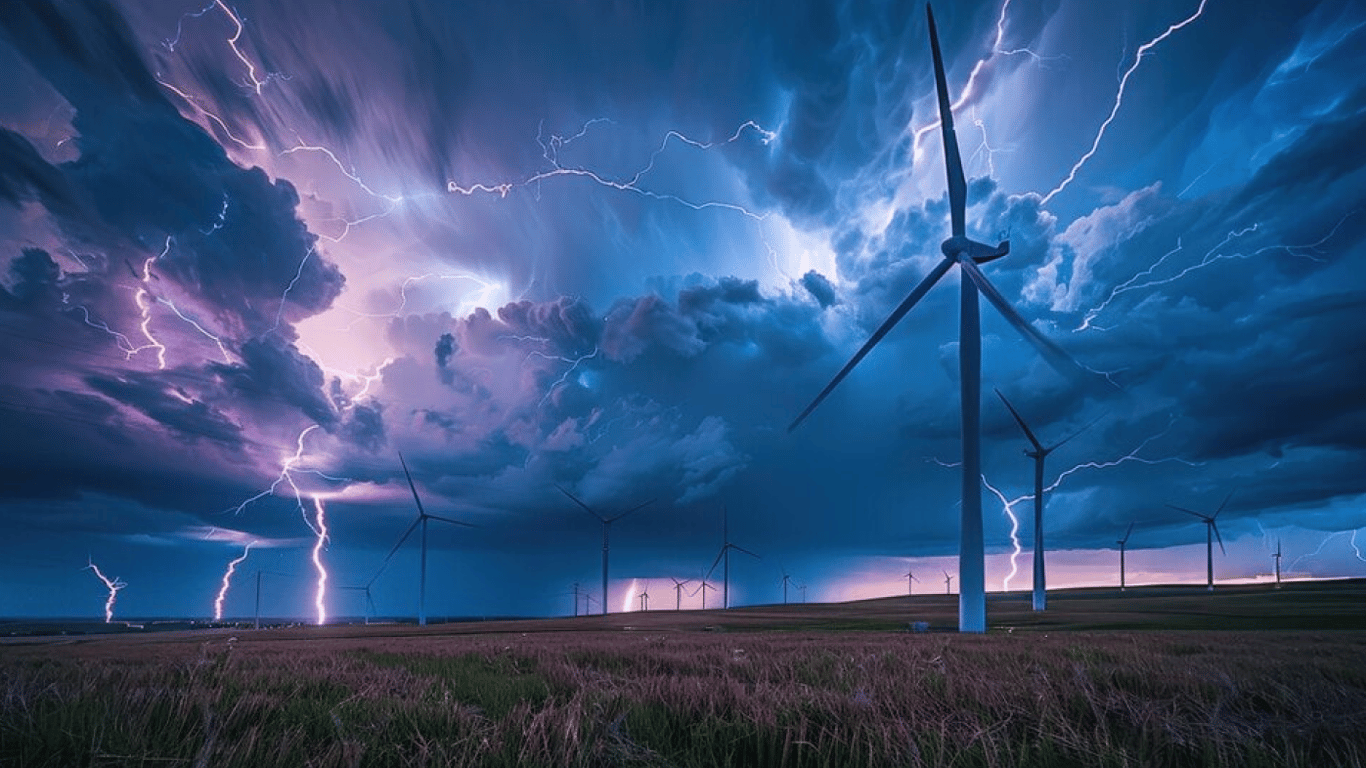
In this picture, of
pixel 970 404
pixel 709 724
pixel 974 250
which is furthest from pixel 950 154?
pixel 709 724

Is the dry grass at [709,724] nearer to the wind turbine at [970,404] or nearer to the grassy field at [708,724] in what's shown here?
the grassy field at [708,724]

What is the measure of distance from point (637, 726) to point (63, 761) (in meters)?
3.07

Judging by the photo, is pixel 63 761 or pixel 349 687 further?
pixel 349 687

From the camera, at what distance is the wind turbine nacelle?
52.3 metres

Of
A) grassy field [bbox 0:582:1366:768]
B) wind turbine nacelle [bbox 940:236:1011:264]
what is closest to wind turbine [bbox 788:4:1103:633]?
wind turbine nacelle [bbox 940:236:1011:264]

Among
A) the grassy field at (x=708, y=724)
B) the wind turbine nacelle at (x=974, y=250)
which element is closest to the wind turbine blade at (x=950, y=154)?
the wind turbine nacelle at (x=974, y=250)

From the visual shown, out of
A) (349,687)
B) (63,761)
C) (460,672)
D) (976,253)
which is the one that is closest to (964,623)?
(976,253)

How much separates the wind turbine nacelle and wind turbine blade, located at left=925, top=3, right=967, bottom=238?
1.23 meters

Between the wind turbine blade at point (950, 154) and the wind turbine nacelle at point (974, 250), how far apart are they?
1229 mm

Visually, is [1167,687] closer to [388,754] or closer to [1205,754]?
[1205,754]

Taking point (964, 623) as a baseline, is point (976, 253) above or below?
above

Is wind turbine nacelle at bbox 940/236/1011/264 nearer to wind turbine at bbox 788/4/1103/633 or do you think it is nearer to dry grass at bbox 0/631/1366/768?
wind turbine at bbox 788/4/1103/633

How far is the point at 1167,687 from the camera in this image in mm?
6652

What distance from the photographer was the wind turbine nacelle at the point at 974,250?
2058 inches
